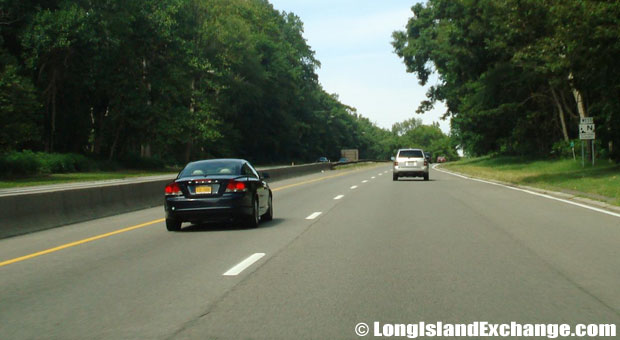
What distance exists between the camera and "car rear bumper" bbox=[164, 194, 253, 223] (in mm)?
13195

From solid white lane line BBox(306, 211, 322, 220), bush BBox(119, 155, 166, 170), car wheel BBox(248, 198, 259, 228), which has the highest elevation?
bush BBox(119, 155, 166, 170)

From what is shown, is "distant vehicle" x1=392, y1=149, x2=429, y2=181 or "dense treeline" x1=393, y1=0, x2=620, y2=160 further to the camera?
"distant vehicle" x1=392, y1=149, x2=429, y2=181

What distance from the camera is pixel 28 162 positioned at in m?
41.4

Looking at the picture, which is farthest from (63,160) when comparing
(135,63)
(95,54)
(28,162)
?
(135,63)

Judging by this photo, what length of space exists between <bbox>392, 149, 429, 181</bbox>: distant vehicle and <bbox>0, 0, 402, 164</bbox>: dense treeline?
831 inches

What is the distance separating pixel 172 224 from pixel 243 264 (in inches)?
193

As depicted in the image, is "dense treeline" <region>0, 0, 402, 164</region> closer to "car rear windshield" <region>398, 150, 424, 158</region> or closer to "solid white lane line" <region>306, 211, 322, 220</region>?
"car rear windshield" <region>398, 150, 424, 158</region>

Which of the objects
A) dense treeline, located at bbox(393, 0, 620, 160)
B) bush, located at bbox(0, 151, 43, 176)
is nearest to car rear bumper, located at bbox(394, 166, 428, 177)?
dense treeline, located at bbox(393, 0, 620, 160)

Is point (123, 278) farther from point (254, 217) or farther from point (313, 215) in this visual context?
point (313, 215)

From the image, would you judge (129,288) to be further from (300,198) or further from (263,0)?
(263,0)

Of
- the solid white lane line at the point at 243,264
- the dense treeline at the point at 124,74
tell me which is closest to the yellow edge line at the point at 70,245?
the solid white lane line at the point at 243,264

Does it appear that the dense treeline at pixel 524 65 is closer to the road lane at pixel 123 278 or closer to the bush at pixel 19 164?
the road lane at pixel 123 278

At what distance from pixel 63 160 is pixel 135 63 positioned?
12.2m

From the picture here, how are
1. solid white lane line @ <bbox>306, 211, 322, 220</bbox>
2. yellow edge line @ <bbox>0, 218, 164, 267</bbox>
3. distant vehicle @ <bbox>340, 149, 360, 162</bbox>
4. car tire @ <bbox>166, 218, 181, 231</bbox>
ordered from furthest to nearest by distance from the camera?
distant vehicle @ <bbox>340, 149, 360, 162</bbox> → solid white lane line @ <bbox>306, 211, 322, 220</bbox> → car tire @ <bbox>166, 218, 181, 231</bbox> → yellow edge line @ <bbox>0, 218, 164, 267</bbox>
